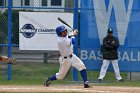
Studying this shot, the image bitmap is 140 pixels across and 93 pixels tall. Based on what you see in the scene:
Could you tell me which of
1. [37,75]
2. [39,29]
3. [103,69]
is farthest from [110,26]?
[37,75]

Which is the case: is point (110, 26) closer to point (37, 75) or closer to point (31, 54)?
point (31, 54)

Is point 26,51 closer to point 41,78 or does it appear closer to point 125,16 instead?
point 41,78

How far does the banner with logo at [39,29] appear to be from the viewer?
17.2m

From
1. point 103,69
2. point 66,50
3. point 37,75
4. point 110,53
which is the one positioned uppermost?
point 66,50

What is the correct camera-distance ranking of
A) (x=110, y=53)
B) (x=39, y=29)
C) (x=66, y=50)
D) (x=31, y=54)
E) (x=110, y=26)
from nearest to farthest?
(x=66, y=50)
(x=110, y=53)
(x=110, y=26)
(x=39, y=29)
(x=31, y=54)

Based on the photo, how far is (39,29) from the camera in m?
17.3

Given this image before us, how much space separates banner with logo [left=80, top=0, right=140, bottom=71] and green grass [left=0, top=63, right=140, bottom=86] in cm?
39

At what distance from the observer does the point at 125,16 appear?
56.1 ft

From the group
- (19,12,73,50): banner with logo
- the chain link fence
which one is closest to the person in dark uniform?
the chain link fence

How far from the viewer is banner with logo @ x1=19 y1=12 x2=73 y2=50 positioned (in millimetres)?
17188

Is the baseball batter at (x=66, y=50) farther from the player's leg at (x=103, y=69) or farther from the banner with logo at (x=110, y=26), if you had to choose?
the banner with logo at (x=110, y=26)

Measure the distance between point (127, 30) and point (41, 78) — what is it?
3324 mm

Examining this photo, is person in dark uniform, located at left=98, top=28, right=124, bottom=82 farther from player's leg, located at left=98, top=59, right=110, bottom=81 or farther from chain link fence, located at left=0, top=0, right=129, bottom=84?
chain link fence, located at left=0, top=0, right=129, bottom=84

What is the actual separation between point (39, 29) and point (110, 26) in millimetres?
2404
